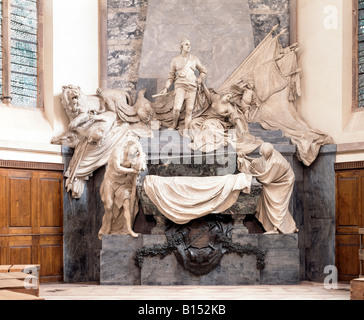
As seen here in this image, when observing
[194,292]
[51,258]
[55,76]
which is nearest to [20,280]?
[194,292]

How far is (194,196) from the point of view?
11.3 meters

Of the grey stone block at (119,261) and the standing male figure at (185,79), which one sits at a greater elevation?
the standing male figure at (185,79)

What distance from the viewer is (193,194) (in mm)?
11359

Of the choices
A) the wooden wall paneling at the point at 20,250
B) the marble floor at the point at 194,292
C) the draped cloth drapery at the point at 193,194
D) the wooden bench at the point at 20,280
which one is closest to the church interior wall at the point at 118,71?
the wooden wall paneling at the point at 20,250

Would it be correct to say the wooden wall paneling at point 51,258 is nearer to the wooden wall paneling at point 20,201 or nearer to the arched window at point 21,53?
the wooden wall paneling at point 20,201

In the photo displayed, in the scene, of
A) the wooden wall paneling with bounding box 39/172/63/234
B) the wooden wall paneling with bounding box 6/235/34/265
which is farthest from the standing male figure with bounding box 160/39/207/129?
the wooden wall paneling with bounding box 6/235/34/265

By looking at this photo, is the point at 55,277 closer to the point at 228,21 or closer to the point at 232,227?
the point at 232,227

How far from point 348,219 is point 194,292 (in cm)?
333

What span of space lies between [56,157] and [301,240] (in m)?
4.51

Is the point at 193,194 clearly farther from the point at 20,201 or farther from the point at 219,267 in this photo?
the point at 20,201

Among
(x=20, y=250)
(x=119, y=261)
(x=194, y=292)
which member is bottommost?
(x=194, y=292)

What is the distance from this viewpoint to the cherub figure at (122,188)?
11375 millimetres

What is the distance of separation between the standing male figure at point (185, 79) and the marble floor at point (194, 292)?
3.20 meters
